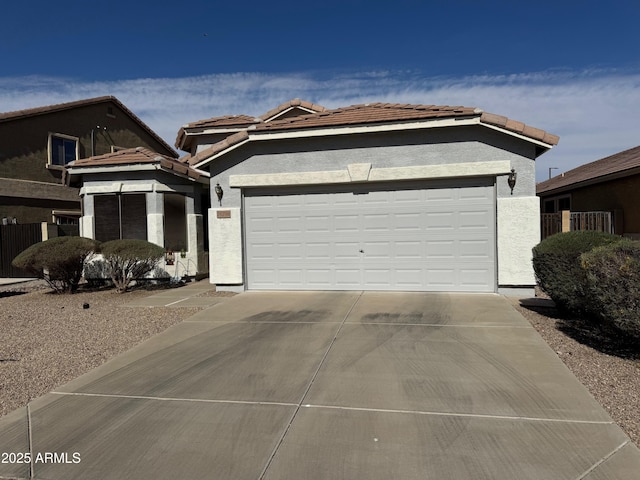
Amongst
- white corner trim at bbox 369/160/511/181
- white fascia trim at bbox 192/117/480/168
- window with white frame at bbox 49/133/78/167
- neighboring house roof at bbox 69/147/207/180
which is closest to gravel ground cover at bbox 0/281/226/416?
neighboring house roof at bbox 69/147/207/180

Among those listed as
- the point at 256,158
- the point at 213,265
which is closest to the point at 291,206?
the point at 256,158

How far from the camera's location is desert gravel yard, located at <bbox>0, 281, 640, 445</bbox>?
477cm

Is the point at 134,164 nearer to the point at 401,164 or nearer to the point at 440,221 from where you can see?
the point at 401,164

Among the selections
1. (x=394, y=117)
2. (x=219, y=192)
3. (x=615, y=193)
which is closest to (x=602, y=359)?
(x=394, y=117)

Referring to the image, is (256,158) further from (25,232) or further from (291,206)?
(25,232)

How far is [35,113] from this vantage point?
19844 mm

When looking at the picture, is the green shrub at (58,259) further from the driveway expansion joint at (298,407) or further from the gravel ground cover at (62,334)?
the driveway expansion joint at (298,407)

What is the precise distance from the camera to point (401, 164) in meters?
10.1

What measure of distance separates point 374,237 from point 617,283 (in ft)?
18.0

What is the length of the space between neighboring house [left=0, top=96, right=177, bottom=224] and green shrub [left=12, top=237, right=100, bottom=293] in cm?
756

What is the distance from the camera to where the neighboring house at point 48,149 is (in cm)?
1906

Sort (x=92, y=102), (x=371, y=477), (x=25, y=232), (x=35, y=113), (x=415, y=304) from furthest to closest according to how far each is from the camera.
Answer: (x=92, y=102)
(x=35, y=113)
(x=25, y=232)
(x=415, y=304)
(x=371, y=477)

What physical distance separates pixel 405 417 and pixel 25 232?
55.1 feet

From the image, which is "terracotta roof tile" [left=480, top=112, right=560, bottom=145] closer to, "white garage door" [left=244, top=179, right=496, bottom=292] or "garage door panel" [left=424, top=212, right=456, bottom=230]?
"white garage door" [left=244, top=179, right=496, bottom=292]
